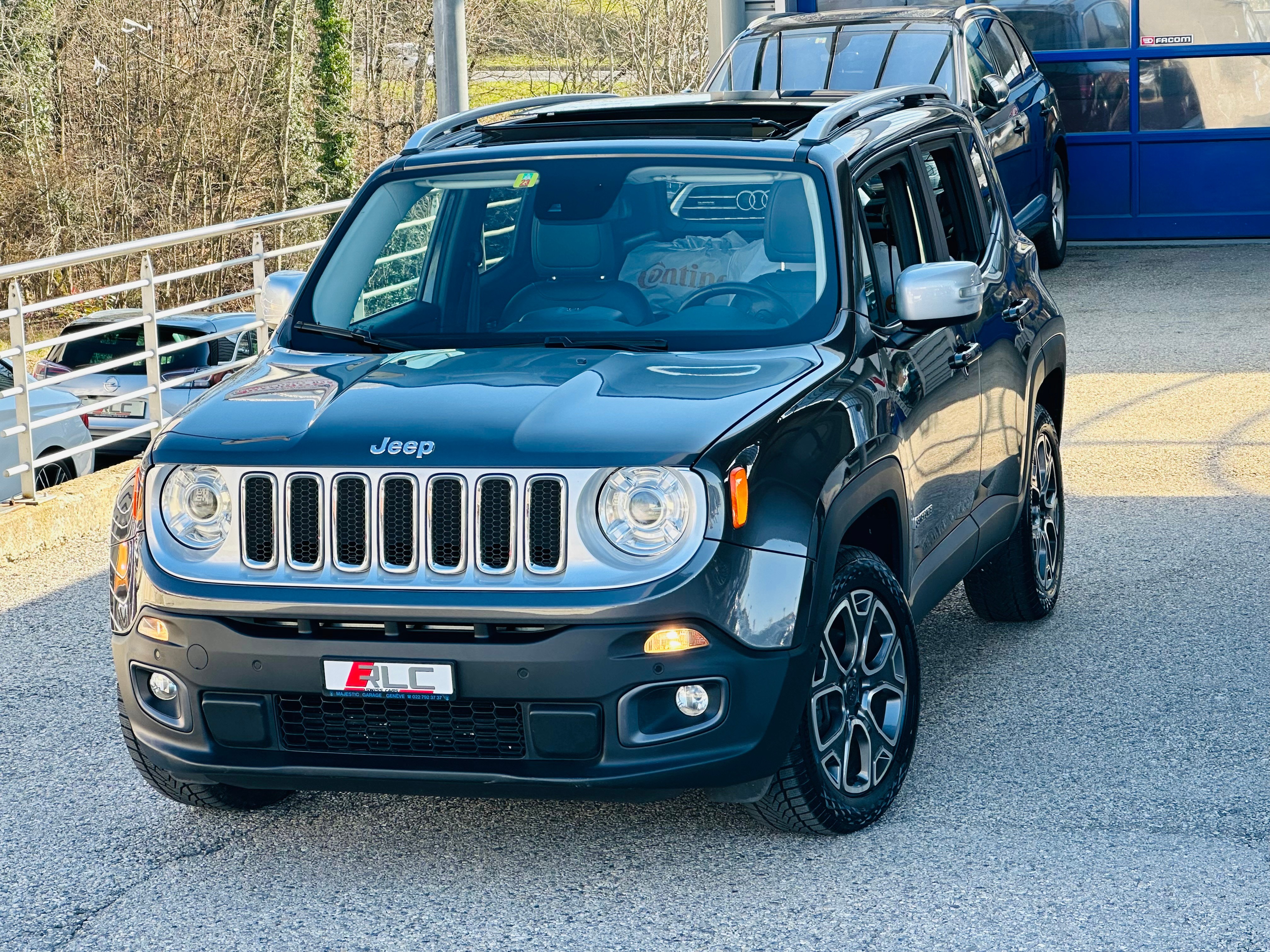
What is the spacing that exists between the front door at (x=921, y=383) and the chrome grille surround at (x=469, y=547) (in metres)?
1.16

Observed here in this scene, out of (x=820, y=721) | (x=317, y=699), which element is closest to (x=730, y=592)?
(x=820, y=721)

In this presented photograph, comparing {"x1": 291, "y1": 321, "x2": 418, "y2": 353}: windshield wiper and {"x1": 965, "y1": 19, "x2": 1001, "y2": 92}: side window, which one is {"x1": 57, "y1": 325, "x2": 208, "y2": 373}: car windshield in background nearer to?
{"x1": 965, "y1": 19, "x2": 1001, "y2": 92}: side window

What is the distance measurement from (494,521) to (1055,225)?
11.8 metres

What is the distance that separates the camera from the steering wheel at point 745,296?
4.94 metres

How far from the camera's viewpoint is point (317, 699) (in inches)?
163

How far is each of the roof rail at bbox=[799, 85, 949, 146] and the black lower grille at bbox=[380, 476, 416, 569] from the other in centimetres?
175

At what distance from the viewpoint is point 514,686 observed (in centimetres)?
400

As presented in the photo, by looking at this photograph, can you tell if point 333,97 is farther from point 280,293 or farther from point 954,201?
point 280,293

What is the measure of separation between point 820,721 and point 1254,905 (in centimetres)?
109

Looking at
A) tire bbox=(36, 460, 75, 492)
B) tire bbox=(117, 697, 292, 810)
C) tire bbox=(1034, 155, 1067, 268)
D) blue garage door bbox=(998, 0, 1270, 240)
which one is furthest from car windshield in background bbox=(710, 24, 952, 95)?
tire bbox=(117, 697, 292, 810)

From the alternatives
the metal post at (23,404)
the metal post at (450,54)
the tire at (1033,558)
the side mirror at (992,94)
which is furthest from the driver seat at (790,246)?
the side mirror at (992,94)

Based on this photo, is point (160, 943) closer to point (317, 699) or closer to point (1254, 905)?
point (317, 699)

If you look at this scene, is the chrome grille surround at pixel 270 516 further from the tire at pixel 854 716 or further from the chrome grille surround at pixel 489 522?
the tire at pixel 854 716

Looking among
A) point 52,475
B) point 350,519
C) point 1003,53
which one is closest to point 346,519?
point 350,519
